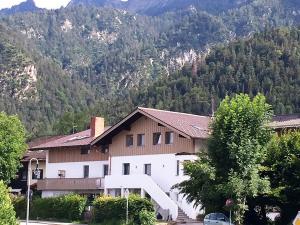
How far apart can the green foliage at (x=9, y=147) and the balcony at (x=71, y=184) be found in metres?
3.55

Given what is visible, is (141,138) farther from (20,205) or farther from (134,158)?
(20,205)

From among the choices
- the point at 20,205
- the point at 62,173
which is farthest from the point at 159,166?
the point at 62,173

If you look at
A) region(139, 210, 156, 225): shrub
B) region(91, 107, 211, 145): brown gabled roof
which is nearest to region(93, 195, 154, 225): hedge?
region(139, 210, 156, 225): shrub

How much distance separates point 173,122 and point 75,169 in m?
14.2

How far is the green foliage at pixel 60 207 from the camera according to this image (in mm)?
50969

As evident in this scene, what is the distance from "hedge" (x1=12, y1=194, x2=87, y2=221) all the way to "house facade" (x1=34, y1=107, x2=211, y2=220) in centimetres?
598

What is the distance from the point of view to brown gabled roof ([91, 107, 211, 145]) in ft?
173

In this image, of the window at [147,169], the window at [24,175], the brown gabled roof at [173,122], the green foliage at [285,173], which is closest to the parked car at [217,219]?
the green foliage at [285,173]

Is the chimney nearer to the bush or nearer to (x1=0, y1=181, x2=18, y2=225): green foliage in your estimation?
the bush

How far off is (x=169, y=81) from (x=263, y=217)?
123461 mm

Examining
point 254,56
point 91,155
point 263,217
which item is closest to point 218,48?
point 254,56

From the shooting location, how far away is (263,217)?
Result: 38.0 meters

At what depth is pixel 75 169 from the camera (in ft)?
209

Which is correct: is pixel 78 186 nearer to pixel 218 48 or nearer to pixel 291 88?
pixel 291 88
